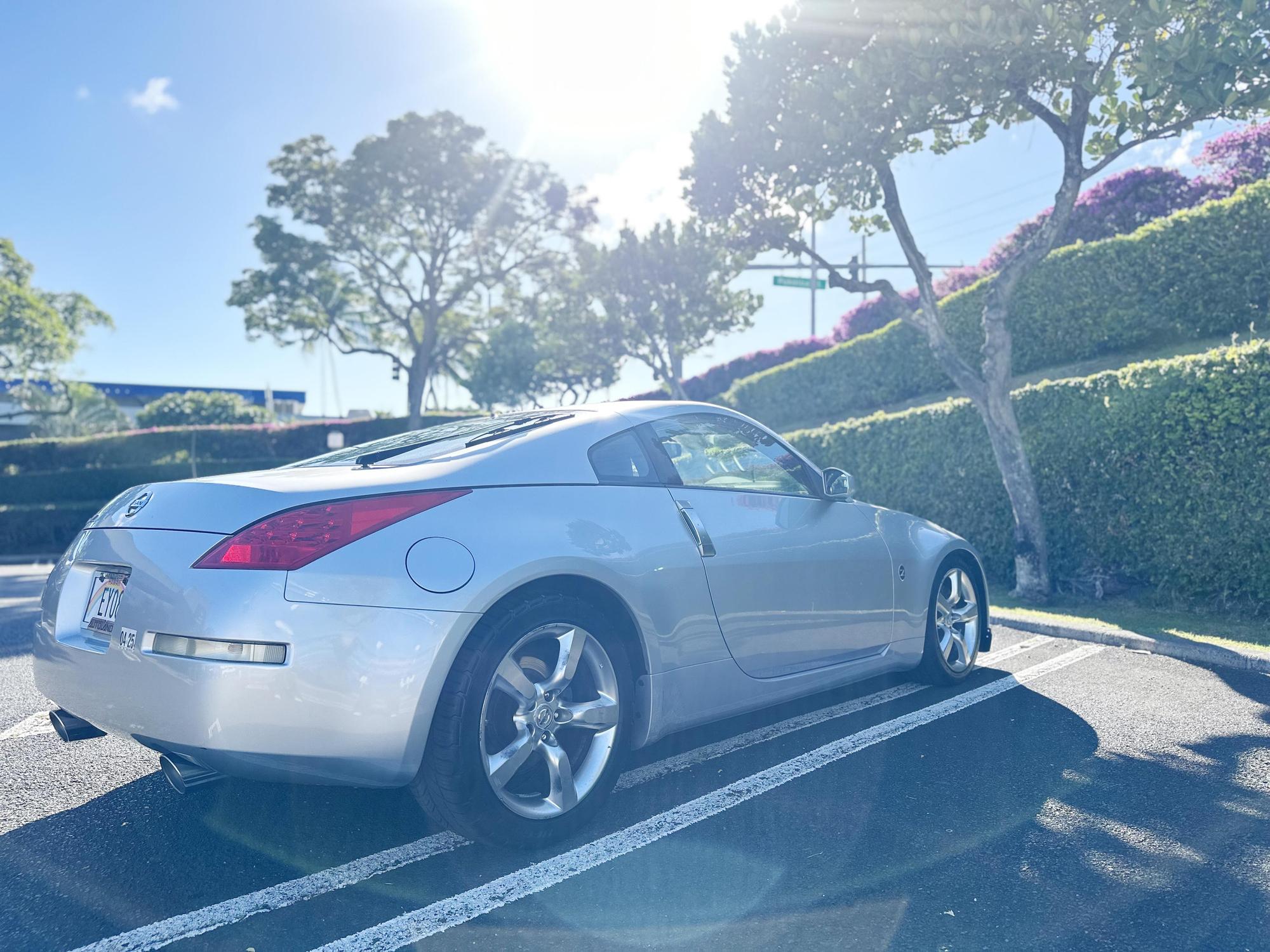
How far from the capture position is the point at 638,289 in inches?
1195

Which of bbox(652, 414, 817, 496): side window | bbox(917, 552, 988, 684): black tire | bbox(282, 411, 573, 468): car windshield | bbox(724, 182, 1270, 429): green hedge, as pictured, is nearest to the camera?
bbox(282, 411, 573, 468): car windshield

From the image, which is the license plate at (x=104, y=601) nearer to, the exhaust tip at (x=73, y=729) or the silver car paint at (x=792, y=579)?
the exhaust tip at (x=73, y=729)

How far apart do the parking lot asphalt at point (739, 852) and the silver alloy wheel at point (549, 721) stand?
0.66ft

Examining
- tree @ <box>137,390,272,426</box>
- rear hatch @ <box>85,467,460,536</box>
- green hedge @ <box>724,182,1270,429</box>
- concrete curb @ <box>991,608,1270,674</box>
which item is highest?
tree @ <box>137,390,272,426</box>

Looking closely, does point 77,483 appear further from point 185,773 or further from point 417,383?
point 185,773

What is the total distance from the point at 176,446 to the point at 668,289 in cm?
1601

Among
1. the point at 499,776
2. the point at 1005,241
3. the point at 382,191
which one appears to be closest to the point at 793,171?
the point at 499,776

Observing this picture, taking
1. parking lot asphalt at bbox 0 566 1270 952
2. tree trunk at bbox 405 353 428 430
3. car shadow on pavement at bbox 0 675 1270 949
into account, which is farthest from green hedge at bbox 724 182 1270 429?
tree trunk at bbox 405 353 428 430

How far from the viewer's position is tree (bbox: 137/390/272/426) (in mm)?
45531

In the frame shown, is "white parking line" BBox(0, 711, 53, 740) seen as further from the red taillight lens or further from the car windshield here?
the red taillight lens

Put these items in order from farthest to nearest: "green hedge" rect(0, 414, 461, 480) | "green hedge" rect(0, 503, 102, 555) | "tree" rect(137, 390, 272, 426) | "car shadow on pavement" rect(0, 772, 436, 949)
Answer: "tree" rect(137, 390, 272, 426), "green hedge" rect(0, 414, 461, 480), "green hedge" rect(0, 503, 102, 555), "car shadow on pavement" rect(0, 772, 436, 949)

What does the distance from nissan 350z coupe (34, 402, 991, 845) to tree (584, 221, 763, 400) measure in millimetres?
25913

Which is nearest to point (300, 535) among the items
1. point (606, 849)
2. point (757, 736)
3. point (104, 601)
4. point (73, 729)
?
point (104, 601)

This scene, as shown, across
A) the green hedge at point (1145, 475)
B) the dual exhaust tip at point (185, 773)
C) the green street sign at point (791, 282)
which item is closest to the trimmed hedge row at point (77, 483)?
the green street sign at point (791, 282)
